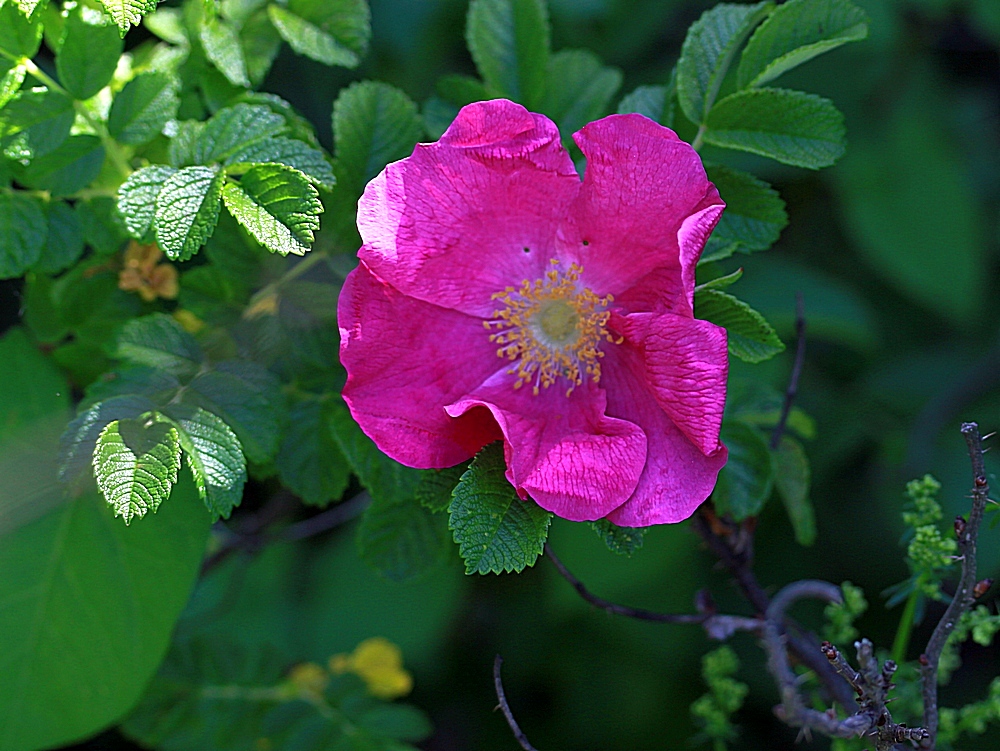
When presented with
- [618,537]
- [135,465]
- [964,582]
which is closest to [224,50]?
[135,465]

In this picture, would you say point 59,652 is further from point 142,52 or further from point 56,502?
point 142,52

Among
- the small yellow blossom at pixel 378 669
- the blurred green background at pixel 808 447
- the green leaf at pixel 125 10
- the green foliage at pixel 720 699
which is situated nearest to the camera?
the green leaf at pixel 125 10

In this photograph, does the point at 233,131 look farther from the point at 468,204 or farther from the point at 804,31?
the point at 804,31

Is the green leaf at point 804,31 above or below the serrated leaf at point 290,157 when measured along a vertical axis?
above

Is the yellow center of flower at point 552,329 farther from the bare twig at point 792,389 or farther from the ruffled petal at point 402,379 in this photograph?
the bare twig at point 792,389

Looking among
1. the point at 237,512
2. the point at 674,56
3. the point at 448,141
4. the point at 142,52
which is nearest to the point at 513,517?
the point at 448,141

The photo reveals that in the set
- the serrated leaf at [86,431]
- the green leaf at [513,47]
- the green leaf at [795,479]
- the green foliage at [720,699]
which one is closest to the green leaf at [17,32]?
the serrated leaf at [86,431]
